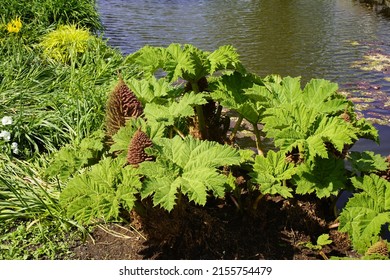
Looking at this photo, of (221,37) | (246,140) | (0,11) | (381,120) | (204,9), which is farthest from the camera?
(204,9)

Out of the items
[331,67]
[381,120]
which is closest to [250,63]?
[331,67]

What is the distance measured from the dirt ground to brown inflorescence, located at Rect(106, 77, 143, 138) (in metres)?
0.58

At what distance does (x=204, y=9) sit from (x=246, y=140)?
9.24 m

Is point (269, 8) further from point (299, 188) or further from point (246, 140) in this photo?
point (299, 188)

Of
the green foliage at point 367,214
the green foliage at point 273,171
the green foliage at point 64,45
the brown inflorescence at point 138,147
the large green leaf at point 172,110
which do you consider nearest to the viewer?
the brown inflorescence at point 138,147

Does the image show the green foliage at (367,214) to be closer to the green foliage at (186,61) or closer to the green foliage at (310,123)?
the green foliage at (310,123)

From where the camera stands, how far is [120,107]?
2895mm

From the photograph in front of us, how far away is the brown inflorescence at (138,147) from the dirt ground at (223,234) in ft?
1.14

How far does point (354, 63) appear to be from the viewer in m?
8.32

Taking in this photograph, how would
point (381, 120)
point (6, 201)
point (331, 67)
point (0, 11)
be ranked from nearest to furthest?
point (6, 201)
point (381, 120)
point (0, 11)
point (331, 67)

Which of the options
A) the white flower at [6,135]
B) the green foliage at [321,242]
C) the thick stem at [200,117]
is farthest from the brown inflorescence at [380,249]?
the white flower at [6,135]

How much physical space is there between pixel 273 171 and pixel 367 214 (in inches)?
23.2

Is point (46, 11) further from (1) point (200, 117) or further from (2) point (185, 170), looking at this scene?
(2) point (185, 170)

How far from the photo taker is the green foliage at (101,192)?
2344mm
